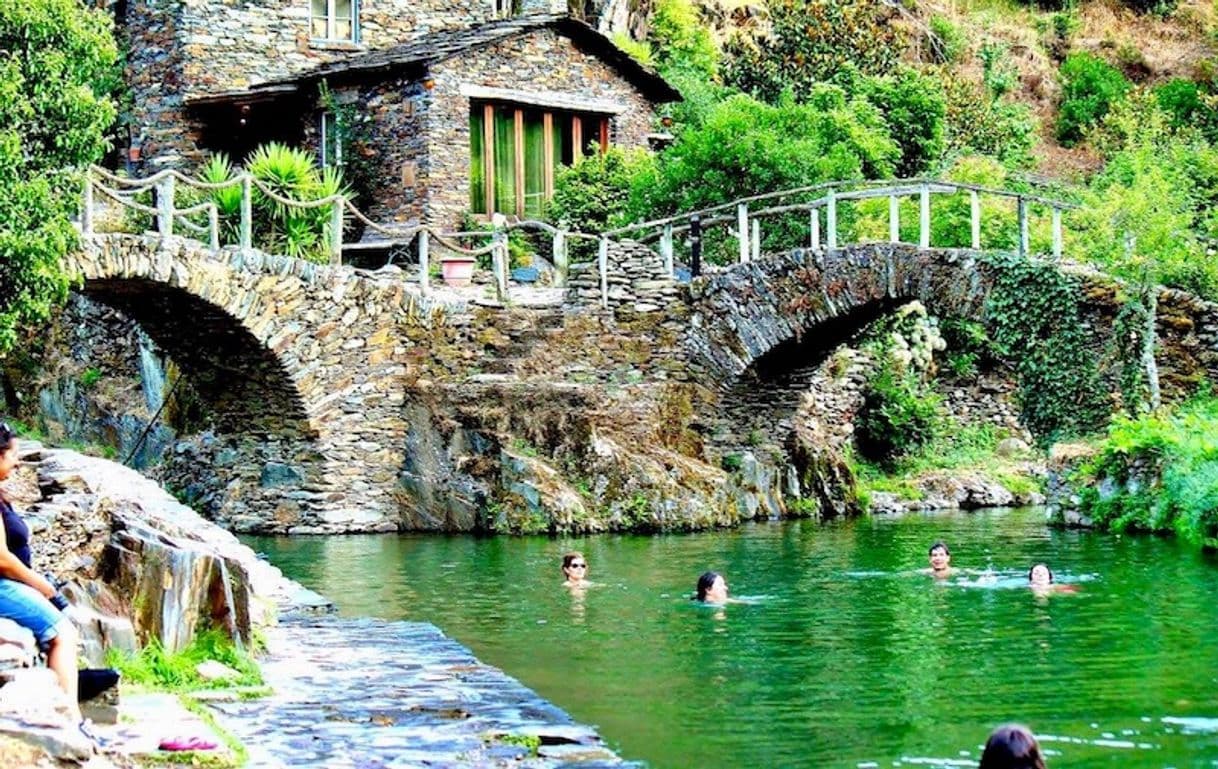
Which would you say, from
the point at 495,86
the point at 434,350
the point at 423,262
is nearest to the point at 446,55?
the point at 495,86

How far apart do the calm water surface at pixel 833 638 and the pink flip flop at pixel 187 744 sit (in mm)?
2325

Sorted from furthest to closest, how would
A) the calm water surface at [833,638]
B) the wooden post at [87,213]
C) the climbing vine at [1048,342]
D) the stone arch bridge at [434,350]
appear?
the stone arch bridge at [434,350] → the climbing vine at [1048,342] → the wooden post at [87,213] → the calm water surface at [833,638]

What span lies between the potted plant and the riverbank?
15.3m

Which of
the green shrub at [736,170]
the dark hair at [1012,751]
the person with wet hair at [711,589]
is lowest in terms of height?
the dark hair at [1012,751]

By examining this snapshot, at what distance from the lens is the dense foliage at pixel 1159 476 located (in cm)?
2181

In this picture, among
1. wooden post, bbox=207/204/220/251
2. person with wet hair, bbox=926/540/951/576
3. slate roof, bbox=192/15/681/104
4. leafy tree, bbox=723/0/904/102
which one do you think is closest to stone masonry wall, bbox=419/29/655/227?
slate roof, bbox=192/15/681/104

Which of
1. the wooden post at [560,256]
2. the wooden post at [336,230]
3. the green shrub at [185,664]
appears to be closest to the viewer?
the green shrub at [185,664]

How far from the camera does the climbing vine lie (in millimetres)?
25672

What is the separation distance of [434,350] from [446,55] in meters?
5.68

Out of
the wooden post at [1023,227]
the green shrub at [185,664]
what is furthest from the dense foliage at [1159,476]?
the green shrub at [185,664]

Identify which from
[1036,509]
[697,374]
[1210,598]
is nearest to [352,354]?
[697,374]

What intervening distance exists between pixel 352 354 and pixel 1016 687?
16383mm

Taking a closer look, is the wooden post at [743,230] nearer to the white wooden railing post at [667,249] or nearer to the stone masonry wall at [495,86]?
the white wooden railing post at [667,249]

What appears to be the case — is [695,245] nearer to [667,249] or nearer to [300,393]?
[667,249]
